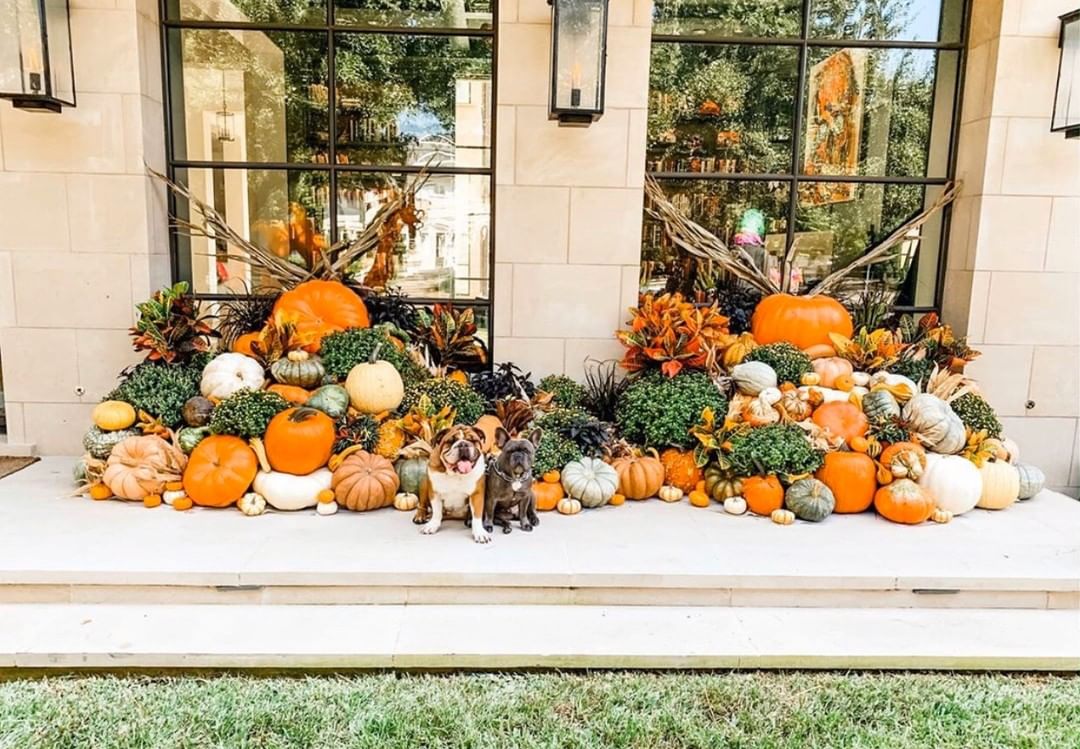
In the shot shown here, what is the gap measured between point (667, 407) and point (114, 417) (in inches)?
113

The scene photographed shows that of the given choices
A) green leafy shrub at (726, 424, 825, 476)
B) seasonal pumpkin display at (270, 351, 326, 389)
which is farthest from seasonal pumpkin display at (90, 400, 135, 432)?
green leafy shrub at (726, 424, 825, 476)

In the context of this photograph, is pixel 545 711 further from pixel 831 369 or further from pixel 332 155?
pixel 332 155

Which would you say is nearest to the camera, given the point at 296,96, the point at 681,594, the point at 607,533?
the point at 681,594

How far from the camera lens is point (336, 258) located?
15.4 feet

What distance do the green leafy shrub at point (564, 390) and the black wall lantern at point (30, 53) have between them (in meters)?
3.13

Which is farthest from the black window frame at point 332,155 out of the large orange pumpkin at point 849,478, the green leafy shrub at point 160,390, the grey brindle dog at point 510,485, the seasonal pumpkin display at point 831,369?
the large orange pumpkin at point 849,478

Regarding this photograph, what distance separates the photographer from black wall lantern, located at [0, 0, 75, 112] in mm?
3666

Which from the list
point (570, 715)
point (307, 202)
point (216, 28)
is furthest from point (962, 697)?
point (216, 28)

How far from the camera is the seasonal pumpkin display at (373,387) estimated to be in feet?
12.5

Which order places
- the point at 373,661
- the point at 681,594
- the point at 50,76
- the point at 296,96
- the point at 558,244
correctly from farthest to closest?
the point at 296,96, the point at 558,244, the point at 50,76, the point at 681,594, the point at 373,661

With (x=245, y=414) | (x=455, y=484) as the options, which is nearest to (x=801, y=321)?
(x=455, y=484)

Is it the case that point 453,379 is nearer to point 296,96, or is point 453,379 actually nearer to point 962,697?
point 296,96

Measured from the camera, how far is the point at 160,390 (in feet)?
12.5

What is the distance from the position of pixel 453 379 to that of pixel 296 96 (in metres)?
2.32
